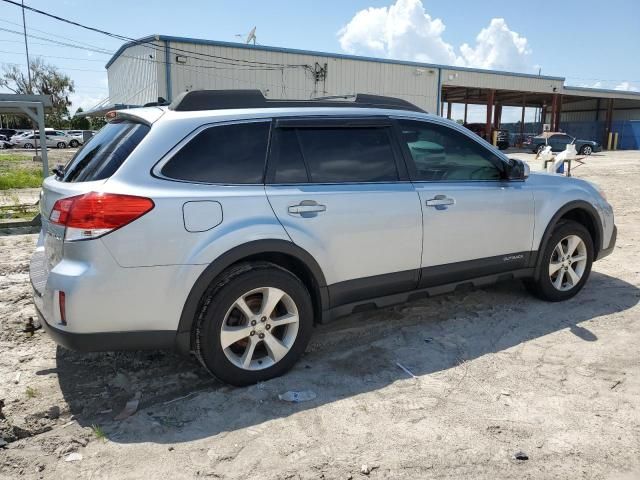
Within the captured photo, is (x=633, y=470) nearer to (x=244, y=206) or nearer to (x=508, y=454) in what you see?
(x=508, y=454)

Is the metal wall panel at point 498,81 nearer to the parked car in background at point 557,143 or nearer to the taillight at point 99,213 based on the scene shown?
the parked car in background at point 557,143

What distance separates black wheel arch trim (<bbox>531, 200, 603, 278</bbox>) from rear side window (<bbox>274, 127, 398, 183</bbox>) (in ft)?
5.73

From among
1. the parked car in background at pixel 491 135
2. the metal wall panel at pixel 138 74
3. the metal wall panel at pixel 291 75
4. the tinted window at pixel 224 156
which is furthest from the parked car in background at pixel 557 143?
the tinted window at pixel 224 156

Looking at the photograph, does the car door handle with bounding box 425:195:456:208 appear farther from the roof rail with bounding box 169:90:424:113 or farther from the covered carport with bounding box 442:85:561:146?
the covered carport with bounding box 442:85:561:146

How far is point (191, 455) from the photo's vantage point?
2689 millimetres

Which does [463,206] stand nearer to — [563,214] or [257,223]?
[563,214]

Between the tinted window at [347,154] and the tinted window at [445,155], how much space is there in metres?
0.25

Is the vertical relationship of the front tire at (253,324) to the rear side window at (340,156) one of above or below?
below

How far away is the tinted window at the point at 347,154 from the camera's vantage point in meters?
3.56

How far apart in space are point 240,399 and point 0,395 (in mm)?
1536

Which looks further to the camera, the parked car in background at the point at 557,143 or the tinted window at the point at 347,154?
the parked car in background at the point at 557,143

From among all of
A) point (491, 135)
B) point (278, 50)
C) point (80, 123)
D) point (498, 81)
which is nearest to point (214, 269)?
point (278, 50)

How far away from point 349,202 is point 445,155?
1139 mm

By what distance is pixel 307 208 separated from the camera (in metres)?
3.39
